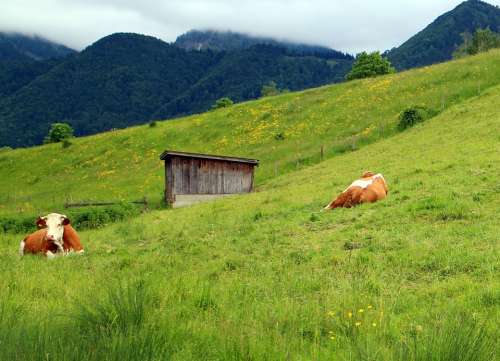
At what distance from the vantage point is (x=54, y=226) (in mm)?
16391

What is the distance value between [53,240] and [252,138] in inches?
1616

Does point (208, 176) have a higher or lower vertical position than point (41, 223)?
lower

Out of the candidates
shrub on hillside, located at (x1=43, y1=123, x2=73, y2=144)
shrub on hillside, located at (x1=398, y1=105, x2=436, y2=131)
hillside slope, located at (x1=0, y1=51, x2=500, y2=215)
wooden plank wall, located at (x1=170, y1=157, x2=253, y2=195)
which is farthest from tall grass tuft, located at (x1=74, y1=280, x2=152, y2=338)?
shrub on hillside, located at (x1=43, y1=123, x2=73, y2=144)

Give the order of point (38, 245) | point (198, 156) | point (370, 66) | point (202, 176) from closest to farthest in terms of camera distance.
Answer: point (38, 245) < point (198, 156) < point (202, 176) < point (370, 66)

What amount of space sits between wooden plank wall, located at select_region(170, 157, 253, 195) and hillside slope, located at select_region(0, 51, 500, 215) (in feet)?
7.51

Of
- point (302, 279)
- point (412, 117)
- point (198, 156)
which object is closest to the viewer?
point (302, 279)

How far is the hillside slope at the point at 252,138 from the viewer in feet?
155

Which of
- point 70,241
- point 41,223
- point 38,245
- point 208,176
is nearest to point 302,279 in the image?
point 70,241

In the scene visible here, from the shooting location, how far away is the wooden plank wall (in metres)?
39.2

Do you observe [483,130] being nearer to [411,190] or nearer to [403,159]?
[403,159]

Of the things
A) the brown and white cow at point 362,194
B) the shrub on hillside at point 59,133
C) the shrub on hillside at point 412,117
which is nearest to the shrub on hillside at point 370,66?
the shrub on hillside at point 412,117

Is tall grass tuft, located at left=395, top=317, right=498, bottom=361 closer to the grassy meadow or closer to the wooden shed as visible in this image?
→ the grassy meadow

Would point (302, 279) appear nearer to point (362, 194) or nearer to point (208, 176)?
point (362, 194)

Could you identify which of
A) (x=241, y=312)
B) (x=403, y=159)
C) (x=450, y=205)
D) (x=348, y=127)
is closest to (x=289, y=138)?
(x=348, y=127)
